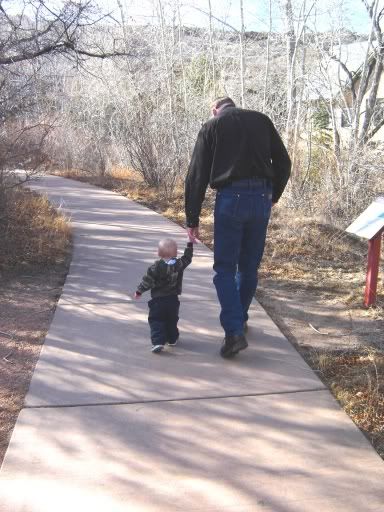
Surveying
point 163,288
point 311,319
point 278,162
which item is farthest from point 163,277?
point 311,319

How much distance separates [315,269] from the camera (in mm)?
6766

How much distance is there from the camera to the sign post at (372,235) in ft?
16.9

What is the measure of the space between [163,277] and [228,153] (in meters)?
0.97

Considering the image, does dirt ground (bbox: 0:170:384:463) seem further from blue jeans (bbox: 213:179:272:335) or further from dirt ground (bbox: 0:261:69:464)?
blue jeans (bbox: 213:179:272:335)

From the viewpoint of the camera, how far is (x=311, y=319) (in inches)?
204

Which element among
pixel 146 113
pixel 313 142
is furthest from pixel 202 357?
pixel 146 113

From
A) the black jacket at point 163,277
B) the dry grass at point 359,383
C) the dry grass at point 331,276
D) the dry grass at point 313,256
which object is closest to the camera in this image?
the dry grass at point 359,383

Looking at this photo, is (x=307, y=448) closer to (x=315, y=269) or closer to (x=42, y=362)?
(x=42, y=362)

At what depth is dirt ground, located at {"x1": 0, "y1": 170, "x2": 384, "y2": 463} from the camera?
12.2 ft

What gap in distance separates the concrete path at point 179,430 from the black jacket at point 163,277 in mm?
452

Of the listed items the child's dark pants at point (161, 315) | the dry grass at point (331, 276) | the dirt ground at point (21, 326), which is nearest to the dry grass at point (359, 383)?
the dry grass at point (331, 276)

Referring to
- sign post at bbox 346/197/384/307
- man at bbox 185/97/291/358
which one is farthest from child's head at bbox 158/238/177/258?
sign post at bbox 346/197/384/307

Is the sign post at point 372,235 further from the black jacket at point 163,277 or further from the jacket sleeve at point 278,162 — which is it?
the black jacket at point 163,277

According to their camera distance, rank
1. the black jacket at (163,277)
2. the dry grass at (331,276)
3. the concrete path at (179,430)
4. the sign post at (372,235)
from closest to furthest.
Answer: the concrete path at (179,430), the dry grass at (331,276), the black jacket at (163,277), the sign post at (372,235)
